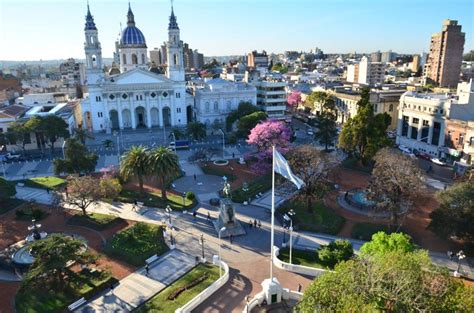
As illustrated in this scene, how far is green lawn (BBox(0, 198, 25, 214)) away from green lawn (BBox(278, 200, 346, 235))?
35.3m

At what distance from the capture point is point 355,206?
4766 centimetres

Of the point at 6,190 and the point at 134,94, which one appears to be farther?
the point at 134,94

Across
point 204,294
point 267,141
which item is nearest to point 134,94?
point 267,141

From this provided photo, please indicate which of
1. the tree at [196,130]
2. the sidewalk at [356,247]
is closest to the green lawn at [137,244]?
the sidewalk at [356,247]

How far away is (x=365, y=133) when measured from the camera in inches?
2346

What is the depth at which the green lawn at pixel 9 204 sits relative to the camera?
49.0 m

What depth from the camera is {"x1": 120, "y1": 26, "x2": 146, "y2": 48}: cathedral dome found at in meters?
106

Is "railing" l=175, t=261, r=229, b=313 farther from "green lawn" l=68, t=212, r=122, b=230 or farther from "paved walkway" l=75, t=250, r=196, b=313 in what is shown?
"green lawn" l=68, t=212, r=122, b=230

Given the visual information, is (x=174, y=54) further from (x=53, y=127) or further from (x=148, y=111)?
(x=53, y=127)

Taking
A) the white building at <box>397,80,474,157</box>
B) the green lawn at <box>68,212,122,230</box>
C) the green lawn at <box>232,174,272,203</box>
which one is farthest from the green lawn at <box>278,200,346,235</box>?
the white building at <box>397,80,474,157</box>

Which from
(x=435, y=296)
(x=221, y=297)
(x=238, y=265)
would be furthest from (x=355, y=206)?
(x=435, y=296)

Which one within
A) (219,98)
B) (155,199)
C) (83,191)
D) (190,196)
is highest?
(219,98)

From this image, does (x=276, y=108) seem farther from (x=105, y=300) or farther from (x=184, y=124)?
(x=105, y=300)

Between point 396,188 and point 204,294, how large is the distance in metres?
23.1
